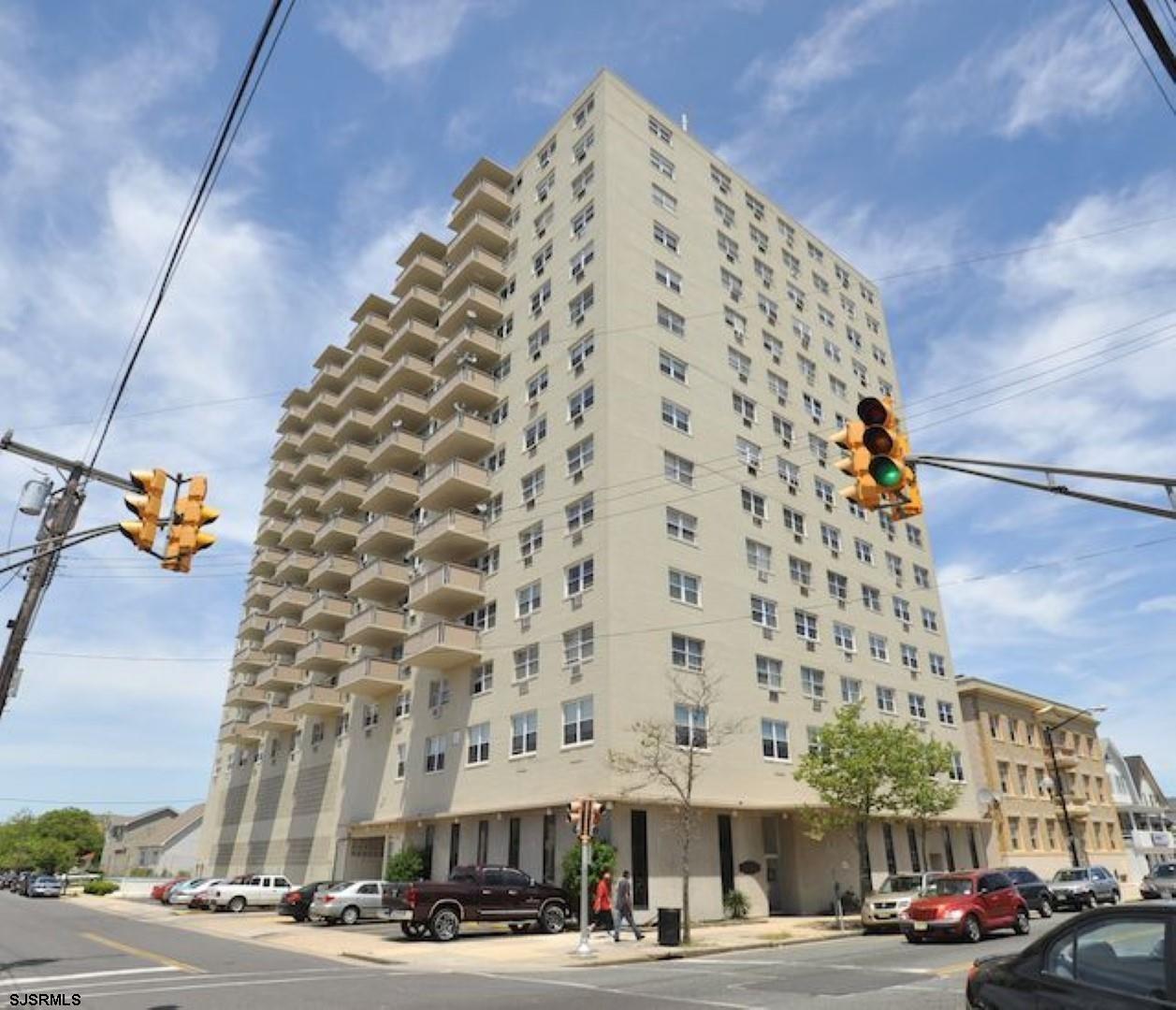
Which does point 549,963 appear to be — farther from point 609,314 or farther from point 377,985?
point 609,314

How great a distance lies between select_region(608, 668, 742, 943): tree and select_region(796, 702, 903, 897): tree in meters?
3.23

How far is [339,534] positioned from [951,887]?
3877 centimetres

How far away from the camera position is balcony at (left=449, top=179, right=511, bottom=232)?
4681cm

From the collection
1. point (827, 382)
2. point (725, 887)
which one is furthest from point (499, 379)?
point (725, 887)

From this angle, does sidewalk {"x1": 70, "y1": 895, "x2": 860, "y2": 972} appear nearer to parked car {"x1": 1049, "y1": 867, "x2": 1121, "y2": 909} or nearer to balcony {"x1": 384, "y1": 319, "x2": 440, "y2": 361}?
parked car {"x1": 1049, "y1": 867, "x2": 1121, "y2": 909}

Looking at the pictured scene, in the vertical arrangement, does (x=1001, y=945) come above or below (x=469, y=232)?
below

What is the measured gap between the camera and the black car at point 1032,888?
89.0ft

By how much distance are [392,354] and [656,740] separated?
105 feet

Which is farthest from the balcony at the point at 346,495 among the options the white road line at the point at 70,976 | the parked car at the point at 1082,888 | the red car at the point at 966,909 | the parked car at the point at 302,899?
the parked car at the point at 1082,888

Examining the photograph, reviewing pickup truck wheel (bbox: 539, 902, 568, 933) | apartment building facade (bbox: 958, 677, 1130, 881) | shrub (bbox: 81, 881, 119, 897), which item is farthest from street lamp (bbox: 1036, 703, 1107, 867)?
shrub (bbox: 81, 881, 119, 897)

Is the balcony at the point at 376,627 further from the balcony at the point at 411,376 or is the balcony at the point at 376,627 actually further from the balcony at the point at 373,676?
the balcony at the point at 411,376

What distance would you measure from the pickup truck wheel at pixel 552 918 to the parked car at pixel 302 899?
410 inches

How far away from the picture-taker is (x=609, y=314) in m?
35.5

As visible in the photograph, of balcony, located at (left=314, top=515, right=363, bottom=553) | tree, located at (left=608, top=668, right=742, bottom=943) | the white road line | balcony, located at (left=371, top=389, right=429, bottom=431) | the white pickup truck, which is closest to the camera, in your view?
the white road line
